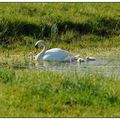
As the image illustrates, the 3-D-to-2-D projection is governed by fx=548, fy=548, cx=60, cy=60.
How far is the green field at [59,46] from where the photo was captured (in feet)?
24.6

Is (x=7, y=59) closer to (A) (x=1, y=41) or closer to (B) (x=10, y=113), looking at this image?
(A) (x=1, y=41)

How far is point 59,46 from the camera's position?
16656 millimetres

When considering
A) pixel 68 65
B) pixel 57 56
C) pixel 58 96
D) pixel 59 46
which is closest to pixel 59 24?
pixel 59 46

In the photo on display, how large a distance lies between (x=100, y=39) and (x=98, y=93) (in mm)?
9340

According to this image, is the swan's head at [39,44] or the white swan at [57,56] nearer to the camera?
the white swan at [57,56]

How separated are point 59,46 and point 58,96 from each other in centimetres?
885

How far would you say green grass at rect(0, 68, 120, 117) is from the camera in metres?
7.26

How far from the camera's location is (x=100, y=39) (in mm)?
17344

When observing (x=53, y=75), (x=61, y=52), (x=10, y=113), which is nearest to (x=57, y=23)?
(x=61, y=52)

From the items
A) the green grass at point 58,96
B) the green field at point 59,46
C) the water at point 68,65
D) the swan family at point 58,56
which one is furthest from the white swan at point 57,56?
the green grass at point 58,96

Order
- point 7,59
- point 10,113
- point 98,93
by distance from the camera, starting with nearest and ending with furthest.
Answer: point 10,113 → point 98,93 → point 7,59

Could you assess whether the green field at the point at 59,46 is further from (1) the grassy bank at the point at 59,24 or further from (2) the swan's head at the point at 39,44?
(2) the swan's head at the point at 39,44

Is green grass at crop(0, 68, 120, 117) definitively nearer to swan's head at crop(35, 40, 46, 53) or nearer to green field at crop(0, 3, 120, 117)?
green field at crop(0, 3, 120, 117)

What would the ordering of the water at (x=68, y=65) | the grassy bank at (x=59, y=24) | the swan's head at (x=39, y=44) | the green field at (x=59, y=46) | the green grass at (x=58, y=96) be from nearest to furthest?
the green grass at (x=58, y=96) → the green field at (x=59, y=46) → the water at (x=68, y=65) → the swan's head at (x=39, y=44) → the grassy bank at (x=59, y=24)
